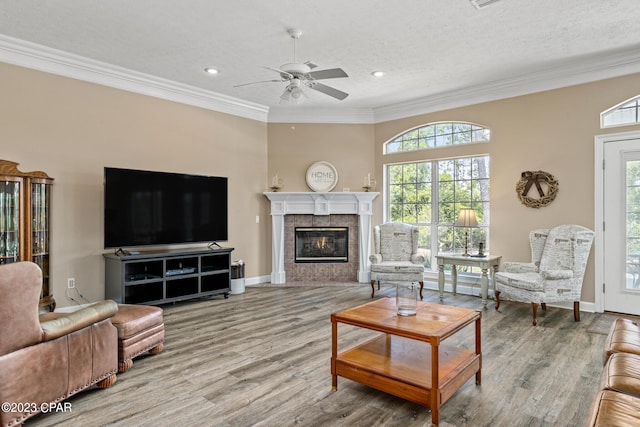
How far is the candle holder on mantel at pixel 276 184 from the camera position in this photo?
6453 millimetres

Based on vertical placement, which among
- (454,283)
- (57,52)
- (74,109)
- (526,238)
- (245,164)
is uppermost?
(57,52)

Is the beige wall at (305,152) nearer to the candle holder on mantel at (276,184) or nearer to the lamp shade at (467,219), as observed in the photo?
the candle holder on mantel at (276,184)

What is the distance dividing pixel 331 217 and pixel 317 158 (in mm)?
1099

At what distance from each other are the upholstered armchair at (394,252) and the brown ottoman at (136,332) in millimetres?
3116

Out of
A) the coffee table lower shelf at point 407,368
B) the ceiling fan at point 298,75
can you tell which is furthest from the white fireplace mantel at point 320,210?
the coffee table lower shelf at point 407,368

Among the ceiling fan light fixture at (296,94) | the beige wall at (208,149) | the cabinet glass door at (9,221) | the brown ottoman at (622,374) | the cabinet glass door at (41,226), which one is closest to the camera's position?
the brown ottoman at (622,374)

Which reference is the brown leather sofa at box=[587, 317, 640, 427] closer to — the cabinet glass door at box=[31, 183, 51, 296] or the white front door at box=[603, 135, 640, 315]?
the white front door at box=[603, 135, 640, 315]

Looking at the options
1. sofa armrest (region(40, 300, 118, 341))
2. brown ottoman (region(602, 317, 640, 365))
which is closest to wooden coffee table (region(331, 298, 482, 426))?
brown ottoman (region(602, 317, 640, 365))

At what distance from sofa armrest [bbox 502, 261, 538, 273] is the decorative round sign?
309 cm

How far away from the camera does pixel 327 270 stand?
6516mm

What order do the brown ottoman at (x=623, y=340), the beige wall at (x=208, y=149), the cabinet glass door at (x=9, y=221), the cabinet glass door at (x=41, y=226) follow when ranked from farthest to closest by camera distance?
the beige wall at (x=208, y=149)
the cabinet glass door at (x=41, y=226)
the cabinet glass door at (x=9, y=221)
the brown ottoman at (x=623, y=340)

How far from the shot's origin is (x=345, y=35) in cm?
388

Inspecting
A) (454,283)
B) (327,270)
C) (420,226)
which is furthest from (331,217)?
(454,283)

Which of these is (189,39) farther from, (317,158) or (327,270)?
(327,270)
